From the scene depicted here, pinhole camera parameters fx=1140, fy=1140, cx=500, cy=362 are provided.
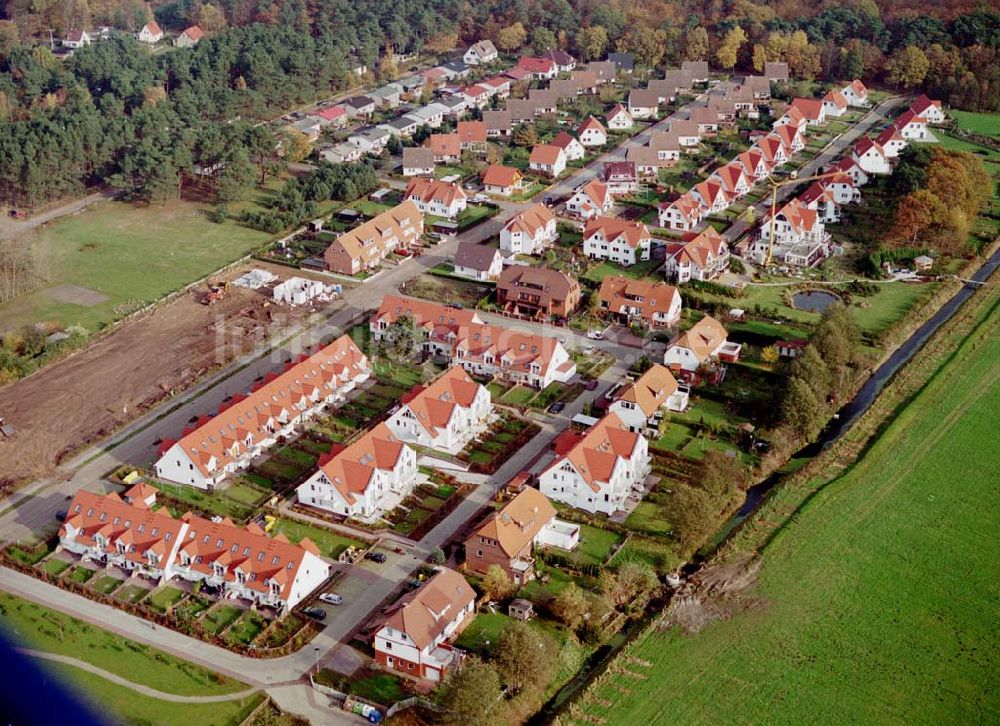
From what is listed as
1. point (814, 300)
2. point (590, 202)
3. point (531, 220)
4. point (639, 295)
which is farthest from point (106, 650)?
point (590, 202)

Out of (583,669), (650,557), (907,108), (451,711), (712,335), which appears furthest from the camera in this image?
(907,108)

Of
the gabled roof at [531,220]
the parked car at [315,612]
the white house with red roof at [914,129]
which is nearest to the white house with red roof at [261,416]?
the parked car at [315,612]

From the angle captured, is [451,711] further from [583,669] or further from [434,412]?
[434,412]

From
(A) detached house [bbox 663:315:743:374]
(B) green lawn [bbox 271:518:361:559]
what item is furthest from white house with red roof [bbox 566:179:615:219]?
(B) green lawn [bbox 271:518:361:559]

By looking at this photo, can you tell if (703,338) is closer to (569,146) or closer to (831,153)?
(569,146)

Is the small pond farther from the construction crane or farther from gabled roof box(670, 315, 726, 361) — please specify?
gabled roof box(670, 315, 726, 361)

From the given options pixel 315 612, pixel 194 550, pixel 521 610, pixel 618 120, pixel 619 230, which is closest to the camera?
pixel 521 610

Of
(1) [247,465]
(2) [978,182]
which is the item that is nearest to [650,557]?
(1) [247,465]
